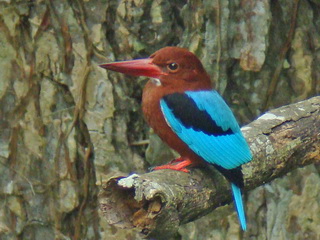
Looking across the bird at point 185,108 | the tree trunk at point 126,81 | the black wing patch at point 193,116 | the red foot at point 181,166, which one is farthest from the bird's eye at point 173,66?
the tree trunk at point 126,81

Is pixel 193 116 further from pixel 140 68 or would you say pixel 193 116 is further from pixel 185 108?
pixel 140 68

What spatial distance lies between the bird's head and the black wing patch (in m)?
0.09

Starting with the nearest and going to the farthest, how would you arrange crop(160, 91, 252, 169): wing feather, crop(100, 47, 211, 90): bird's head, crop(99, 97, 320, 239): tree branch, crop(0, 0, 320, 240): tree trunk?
crop(99, 97, 320, 239): tree branch → crop(160, 91, 252, 169): wing feather → crop(100, 47, 211, 90): bird's head → crop(0, 0, 320, 240): tree trunk

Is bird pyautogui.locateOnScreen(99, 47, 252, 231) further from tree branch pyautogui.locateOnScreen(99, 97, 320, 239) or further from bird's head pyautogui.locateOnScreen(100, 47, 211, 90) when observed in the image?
tree branch pyautogui.locateOnScreen(99, 97, 320, 239)

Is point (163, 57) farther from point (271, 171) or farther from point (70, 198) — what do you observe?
point (70, 198)

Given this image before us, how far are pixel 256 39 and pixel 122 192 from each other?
1776 millimetres

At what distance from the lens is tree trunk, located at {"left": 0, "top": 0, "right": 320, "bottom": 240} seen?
15.5ft

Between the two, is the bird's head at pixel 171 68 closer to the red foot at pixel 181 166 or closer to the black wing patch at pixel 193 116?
the black wing patch at pixel 193 116

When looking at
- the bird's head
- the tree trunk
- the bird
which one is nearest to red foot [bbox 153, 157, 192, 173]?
the bird

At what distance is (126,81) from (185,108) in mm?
776

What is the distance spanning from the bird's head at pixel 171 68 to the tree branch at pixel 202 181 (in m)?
0.36

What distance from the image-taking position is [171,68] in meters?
4.13

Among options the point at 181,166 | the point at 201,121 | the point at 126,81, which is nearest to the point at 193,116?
the point at 201,121

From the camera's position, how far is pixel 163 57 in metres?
4.10
